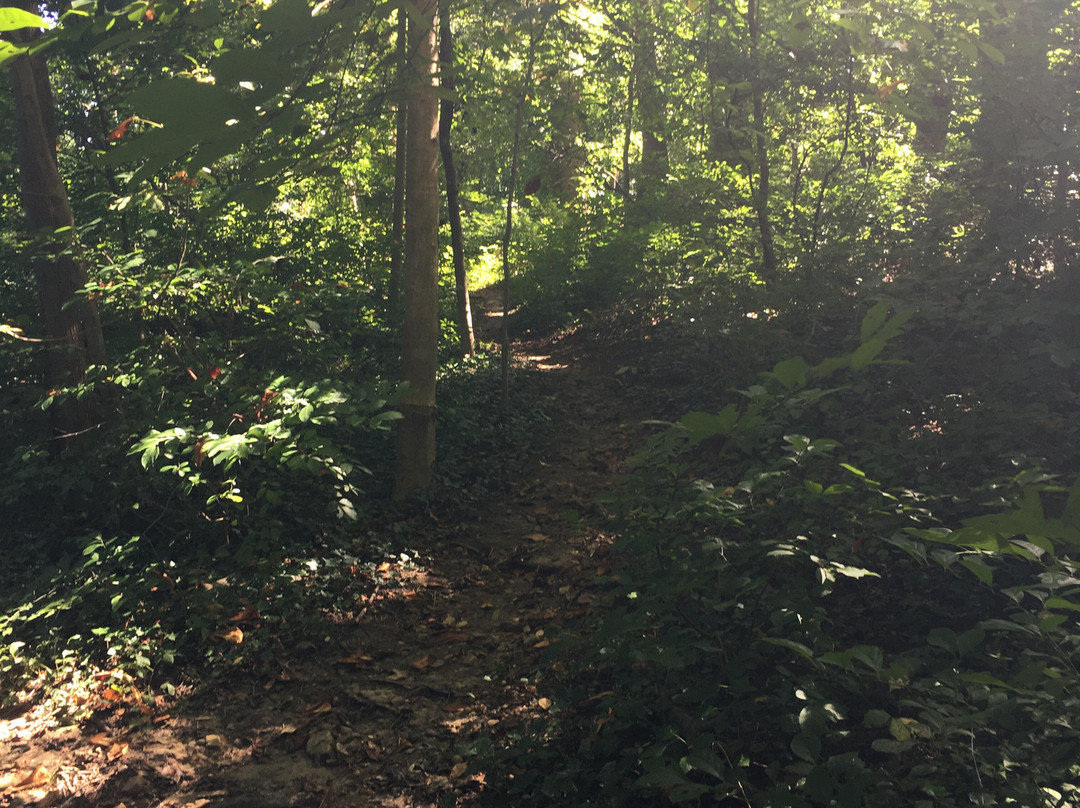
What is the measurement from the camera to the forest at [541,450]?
6.89 feet

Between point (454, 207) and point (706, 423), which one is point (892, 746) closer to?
point (706, 423)

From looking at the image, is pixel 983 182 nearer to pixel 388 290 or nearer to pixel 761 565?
pixel 761 565

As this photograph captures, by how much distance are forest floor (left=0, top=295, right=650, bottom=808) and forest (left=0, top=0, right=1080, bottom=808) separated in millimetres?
22

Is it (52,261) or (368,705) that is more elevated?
(52,261)

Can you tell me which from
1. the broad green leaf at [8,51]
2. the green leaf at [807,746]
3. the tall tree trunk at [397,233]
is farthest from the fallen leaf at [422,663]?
the tall tree trunk at [397,233]

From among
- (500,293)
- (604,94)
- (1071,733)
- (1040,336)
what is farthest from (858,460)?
(500,293)

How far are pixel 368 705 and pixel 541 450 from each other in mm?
3917

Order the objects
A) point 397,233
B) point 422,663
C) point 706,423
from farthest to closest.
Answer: point 397,233, point 422,663, point 706,423

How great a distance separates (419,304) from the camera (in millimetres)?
5984

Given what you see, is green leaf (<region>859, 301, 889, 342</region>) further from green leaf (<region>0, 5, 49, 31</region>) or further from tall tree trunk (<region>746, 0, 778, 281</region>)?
tall tree trunk (<region>746, 0, 778, 281</region>)

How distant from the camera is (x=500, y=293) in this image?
1700 centimetres

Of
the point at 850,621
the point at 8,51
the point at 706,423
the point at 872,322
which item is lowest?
the point at 850,621

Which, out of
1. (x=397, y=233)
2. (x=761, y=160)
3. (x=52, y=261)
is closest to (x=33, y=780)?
(x=52, y=261)

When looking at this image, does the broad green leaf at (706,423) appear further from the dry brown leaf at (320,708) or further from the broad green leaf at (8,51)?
the dry brown leaf at (320,708)
